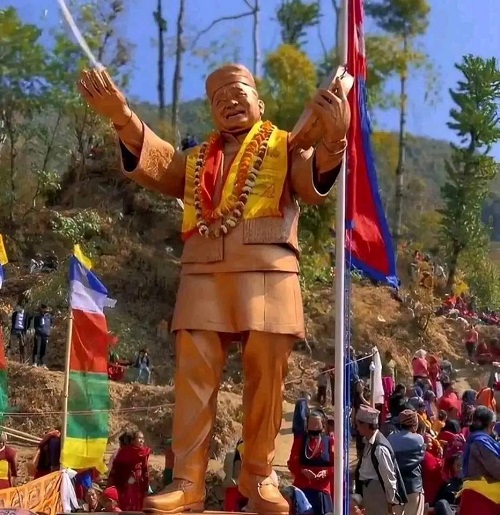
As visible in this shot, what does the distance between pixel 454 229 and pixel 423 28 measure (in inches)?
251

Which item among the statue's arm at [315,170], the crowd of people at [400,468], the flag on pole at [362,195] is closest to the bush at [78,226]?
the crowd of people at [400,468]

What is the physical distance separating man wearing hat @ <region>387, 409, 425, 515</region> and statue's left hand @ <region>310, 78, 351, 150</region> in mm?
2672

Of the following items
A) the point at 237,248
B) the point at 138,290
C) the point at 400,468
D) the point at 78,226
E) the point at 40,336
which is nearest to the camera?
the point at 237,248

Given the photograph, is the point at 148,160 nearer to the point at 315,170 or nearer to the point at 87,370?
the point at 315,170

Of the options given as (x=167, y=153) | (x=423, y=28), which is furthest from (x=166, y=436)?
(x=423, y=28)

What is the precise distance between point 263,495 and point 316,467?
2.02m

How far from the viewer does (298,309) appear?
4.08m

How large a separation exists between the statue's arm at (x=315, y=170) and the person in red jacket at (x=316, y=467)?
214 centimetres

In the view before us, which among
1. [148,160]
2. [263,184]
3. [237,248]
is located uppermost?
[148,160]

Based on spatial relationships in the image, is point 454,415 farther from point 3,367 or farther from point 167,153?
point 167,153

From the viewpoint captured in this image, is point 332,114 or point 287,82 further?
point 287,82

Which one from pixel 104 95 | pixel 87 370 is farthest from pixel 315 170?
pixel 87 370

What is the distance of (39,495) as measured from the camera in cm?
604

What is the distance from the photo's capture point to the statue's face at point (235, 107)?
169 inches
